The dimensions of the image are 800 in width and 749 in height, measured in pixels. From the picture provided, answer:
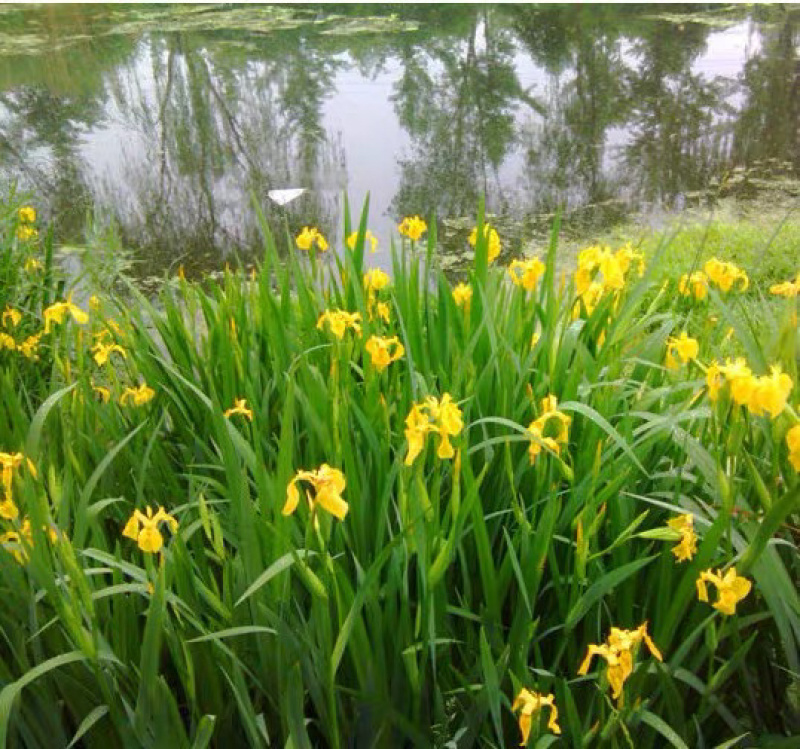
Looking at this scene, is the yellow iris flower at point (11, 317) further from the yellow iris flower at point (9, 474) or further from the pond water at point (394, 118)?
the pond water at point (394, 118)

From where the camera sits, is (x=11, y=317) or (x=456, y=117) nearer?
(x=11, y=317)

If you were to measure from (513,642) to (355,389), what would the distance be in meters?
0.45

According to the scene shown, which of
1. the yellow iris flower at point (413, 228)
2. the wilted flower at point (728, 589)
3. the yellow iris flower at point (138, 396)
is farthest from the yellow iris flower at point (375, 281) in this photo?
the wilted flower at point (728, 589)

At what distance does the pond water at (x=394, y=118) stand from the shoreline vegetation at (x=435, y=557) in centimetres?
221

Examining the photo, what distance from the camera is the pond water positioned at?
4109 millimetres

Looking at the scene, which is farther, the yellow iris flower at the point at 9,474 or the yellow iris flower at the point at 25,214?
the yellow iris flower at the point at 25,214

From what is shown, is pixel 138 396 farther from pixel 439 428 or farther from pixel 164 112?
pixel 164 112

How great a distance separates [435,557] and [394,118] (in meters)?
4.56

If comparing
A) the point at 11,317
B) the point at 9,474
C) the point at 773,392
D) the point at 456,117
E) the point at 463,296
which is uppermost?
the point at 773,392

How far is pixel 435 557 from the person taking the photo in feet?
3.35

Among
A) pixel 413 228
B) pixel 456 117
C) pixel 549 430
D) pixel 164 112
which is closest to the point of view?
pixel 549 430

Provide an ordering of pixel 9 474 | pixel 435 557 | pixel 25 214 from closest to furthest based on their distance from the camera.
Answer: pixel 9 474
pixel 435 557
pixel 25 214

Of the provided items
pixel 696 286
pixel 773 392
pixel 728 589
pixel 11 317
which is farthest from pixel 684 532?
pixel 11 317

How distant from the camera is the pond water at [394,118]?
4109 millimetres
